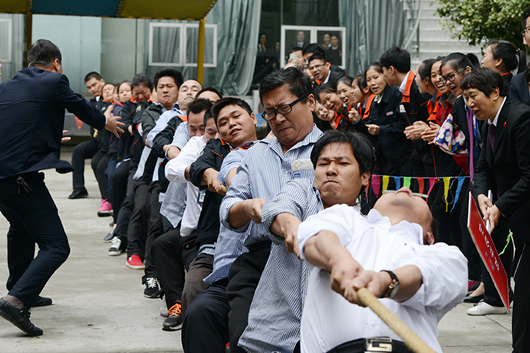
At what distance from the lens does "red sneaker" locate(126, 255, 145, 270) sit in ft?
19.5

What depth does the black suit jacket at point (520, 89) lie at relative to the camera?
3.99 meters

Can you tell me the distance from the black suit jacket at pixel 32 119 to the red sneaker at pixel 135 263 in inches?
73.1

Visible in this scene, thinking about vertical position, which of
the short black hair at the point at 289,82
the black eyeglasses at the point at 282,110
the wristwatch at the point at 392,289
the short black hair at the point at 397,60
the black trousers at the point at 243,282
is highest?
the short black hair at the point at 397,60

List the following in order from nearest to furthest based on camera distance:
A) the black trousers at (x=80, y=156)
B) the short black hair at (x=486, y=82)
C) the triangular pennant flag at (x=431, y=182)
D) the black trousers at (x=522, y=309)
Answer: the black trousers at (x=522, y=309), the short black hair at (x=486, y=82), the triangular pennant flag at (x=431, y=182), the black trousers at (x=80, y=156)

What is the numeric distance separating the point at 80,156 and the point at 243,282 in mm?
7633

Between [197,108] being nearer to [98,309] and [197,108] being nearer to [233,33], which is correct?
[98,309]

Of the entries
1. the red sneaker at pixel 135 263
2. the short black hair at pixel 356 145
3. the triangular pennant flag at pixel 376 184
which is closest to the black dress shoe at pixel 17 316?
the red sneaker at pixel 135 263

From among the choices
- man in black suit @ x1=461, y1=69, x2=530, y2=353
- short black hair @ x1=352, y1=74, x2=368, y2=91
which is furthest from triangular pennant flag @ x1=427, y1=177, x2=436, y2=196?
short black hair @ x1=352, y1=74, x2=368, y2=91

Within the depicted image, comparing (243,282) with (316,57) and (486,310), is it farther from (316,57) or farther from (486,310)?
(316,57)

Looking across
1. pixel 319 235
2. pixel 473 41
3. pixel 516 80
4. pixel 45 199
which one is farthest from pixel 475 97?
pixel 473 41

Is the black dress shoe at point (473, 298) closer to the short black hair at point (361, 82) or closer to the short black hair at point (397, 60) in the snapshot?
the short black hair at point (397, 60)

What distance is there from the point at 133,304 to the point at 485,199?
276 centimetres

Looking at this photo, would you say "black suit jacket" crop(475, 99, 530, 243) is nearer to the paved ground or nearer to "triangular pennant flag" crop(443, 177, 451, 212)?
the paved ground

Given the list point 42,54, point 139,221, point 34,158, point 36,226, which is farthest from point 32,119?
point 139,221
